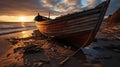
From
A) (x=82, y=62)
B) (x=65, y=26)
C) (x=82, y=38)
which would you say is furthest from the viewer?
(x=65, y=26)

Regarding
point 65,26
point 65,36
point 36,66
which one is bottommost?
point 36,66

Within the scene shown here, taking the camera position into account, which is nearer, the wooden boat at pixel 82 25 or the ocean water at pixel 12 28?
the wooden boat at pixel 82 25

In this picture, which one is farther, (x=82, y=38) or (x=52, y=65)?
(x=82, y=38)

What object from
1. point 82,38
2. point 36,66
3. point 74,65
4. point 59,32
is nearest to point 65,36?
point 59,32

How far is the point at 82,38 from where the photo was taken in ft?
20.7

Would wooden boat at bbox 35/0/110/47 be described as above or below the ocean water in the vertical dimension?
above

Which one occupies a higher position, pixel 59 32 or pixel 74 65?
pixel 59 32

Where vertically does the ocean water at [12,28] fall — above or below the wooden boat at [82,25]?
below

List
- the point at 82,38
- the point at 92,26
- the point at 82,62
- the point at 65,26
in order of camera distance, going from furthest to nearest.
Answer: the point at 65,26 → the point at 82,38 → the point at 92,26 → the point at 82,62

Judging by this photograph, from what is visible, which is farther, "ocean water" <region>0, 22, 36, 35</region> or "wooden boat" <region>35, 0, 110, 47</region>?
"ocean water" <region>0, 22, 36, 35</region>

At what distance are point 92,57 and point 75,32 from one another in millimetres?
1645

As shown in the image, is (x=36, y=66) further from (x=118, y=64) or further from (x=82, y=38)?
(x=118, y=64)

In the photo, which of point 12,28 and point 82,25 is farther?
point 12,28

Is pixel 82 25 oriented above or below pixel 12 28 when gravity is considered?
above
